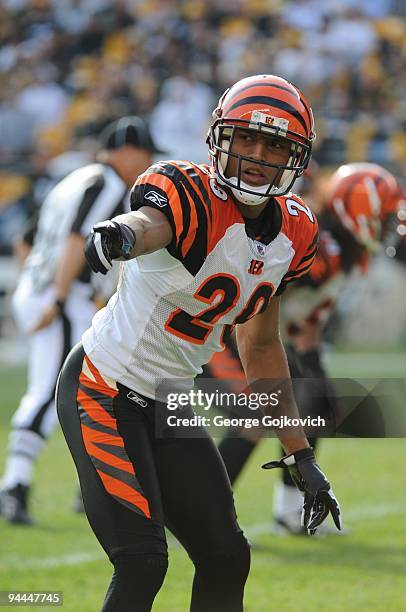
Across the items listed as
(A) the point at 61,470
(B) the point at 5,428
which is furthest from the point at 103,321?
(B) the point at 5,428

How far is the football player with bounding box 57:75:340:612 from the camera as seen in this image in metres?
2.77

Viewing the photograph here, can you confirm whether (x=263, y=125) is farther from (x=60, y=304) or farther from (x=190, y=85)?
(x=190, y=85)

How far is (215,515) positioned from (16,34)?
14.2m

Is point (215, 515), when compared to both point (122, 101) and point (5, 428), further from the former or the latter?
point (122, 101)

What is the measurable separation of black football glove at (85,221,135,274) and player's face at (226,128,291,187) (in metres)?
0.53

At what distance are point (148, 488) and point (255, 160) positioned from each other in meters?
0.92

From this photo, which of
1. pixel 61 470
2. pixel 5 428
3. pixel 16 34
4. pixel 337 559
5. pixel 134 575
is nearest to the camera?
pixel 134 575

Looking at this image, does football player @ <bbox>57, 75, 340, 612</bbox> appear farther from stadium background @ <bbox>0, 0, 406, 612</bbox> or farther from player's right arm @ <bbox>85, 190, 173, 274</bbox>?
stadium background @ <bbox>0, 0, 406, 612</bbox>

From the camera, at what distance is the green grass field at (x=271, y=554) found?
427 cm

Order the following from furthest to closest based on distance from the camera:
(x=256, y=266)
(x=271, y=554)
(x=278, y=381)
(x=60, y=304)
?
(x=60, y=304) < (x=271, y=554) < (x=278, y=381) < (x=256, y=266)

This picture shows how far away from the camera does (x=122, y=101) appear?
14531 mm

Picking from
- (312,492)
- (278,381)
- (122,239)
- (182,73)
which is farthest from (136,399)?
(182,73)

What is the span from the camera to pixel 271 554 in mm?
5012

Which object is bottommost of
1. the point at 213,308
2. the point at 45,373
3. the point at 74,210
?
the point at 45,373
